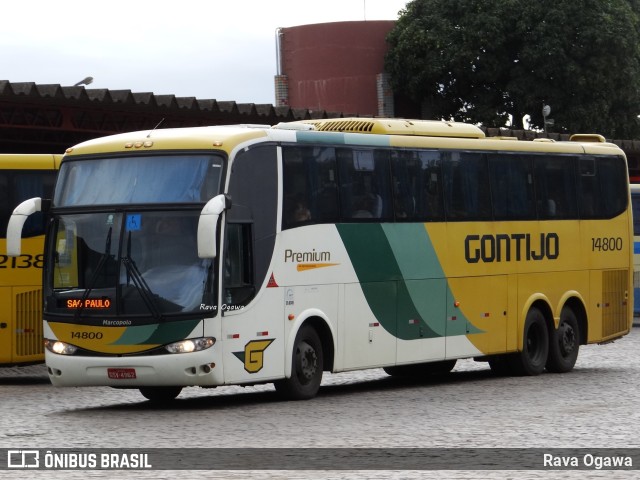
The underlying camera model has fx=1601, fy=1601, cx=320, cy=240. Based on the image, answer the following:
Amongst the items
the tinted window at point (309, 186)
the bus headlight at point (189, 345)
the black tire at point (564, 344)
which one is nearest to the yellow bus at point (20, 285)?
the tinted window at point (309, 186)

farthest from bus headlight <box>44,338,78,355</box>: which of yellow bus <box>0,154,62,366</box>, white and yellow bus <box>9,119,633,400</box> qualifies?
yellow bus <box>0,154,62,366</box>

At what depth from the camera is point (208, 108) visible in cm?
3103

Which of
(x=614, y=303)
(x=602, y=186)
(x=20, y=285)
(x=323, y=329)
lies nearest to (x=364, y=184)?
(x=323, y=329)

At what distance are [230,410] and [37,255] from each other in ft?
19.9

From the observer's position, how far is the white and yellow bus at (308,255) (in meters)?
16.9

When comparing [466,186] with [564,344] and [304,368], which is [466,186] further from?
[304,368]

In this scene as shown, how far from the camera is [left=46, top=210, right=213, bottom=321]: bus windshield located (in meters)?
16.8

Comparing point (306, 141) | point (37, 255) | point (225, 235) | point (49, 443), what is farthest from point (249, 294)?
point (37, 255)

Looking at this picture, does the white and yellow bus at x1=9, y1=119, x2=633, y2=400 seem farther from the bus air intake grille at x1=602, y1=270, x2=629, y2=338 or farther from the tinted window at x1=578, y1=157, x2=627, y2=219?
the bus air intake grille at x1=602, y1=270, x2=629, y2=338

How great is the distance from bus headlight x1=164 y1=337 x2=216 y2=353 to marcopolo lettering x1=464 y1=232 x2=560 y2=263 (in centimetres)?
587

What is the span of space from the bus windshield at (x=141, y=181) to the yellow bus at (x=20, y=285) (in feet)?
14.9

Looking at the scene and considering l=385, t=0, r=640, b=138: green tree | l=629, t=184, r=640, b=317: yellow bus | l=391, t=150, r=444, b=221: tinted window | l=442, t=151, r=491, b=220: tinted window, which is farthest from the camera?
l=385, t=0, r=640, b=138: green tree

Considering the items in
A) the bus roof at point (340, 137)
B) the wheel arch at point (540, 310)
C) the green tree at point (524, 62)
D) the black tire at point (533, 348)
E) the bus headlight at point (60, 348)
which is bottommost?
the black tire at point (533, 348)

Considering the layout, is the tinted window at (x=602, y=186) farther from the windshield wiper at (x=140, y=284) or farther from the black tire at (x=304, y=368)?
the windshield wiper at (x=140, y=284)
